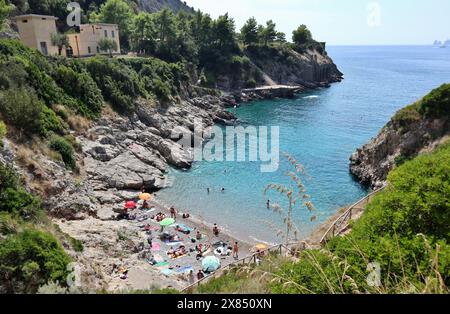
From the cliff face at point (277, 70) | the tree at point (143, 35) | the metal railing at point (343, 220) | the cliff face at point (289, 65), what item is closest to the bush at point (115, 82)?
the tree at point (143, 35)

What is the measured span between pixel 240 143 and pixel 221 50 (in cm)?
4690

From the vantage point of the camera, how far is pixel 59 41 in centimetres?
5250

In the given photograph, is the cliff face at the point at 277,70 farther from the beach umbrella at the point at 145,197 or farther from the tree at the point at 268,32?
the beach umbrella at the point at 145,197

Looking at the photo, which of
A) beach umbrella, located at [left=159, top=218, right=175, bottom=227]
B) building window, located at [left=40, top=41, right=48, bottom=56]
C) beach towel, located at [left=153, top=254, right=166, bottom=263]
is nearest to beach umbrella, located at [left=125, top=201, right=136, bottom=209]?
beach umbrella, located at [left=159, top=218, right=175, bottom=227]

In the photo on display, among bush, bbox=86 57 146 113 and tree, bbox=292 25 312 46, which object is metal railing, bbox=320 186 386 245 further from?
tree, bbox=292 25 312 46

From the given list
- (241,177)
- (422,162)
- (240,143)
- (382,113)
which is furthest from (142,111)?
(382,113)

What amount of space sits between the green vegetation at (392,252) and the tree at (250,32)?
3624 inches

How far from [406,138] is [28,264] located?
34.0m

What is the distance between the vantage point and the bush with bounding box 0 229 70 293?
14281 mm

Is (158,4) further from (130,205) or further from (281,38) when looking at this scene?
(130,205)

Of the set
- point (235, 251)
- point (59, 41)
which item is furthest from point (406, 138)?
point (59, 41)

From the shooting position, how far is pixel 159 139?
4488 cm

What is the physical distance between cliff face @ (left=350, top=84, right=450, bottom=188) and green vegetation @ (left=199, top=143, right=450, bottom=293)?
21.3 m

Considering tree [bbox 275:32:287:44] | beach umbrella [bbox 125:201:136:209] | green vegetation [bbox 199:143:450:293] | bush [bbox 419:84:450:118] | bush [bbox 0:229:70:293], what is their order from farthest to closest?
1. tree [bbox 275:32:287:44]
2. bush [bbox 419:84:450:118]
3. beach umbrella [bbox 125:201:136:209]
4. bush [bbox 0:229:70:293]
5. green vegetation [bbox 199:143:450:293]
